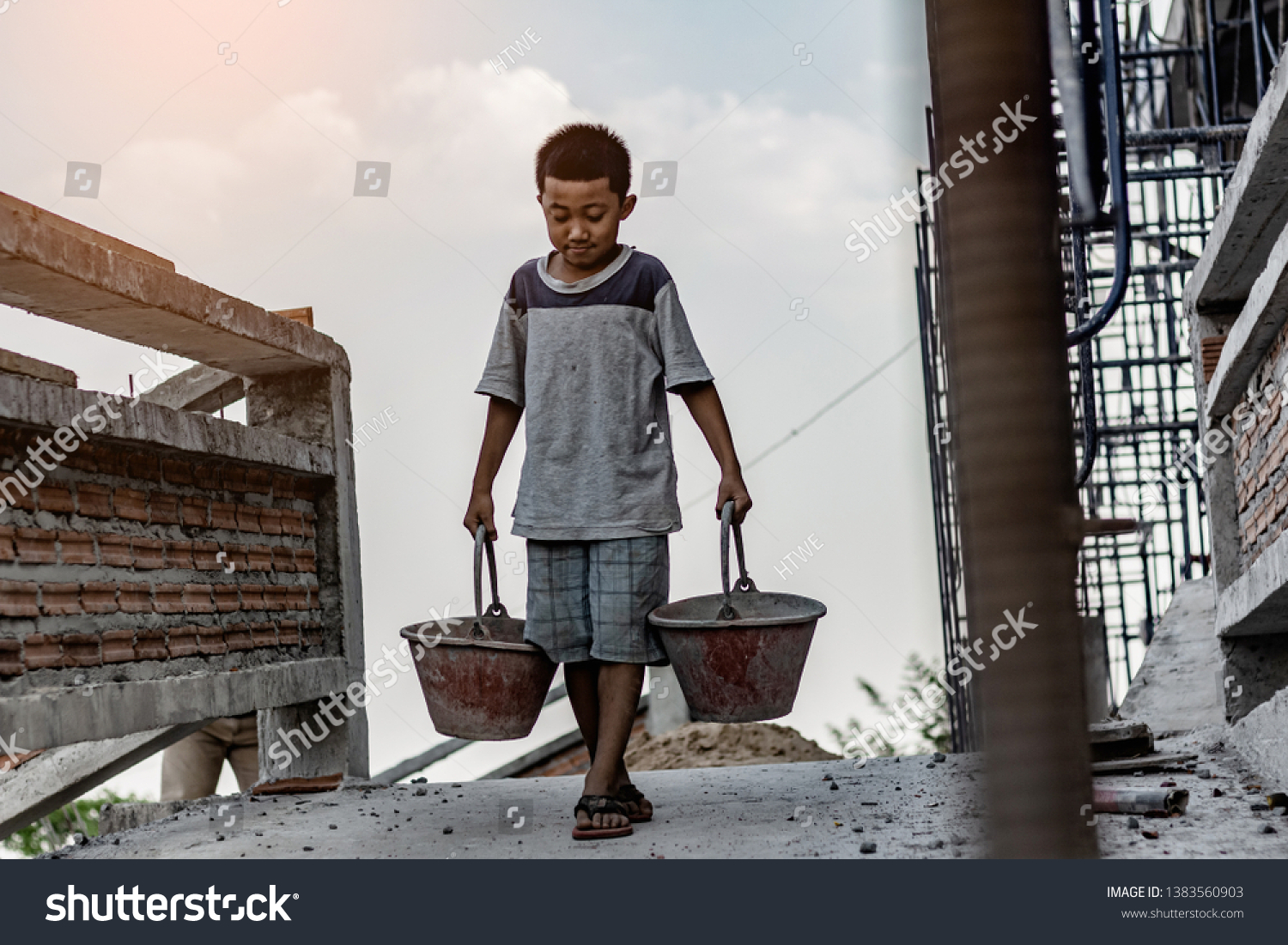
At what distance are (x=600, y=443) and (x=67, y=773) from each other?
2493 mm

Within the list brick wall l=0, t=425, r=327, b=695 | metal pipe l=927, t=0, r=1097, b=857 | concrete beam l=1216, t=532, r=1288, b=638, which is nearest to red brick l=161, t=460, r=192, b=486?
brick wall l=0, t=425, r=327, b=695

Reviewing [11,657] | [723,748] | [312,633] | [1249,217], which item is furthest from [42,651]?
[723,748]

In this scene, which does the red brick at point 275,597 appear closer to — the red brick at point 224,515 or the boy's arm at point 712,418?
the red brick at point 224,515

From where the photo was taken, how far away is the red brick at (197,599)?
3.79m

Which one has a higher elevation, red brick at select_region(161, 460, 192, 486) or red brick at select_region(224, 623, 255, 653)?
red brick at select_region(161, 460, 192, 486)

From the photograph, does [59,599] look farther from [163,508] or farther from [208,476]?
[208,476]

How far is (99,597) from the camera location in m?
3.42

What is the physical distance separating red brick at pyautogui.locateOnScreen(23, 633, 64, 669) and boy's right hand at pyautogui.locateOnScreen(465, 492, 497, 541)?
1079 mm

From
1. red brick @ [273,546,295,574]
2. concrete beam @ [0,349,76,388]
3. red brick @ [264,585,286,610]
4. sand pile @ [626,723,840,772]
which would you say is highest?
concrete beam @ [0,349,76,388]

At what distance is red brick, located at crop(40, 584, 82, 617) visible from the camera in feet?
10.5

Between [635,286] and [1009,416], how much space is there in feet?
7.61

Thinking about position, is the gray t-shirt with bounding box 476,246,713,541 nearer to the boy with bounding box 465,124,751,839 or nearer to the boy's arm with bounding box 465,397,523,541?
the boy with bounding box 465,124,751,839
